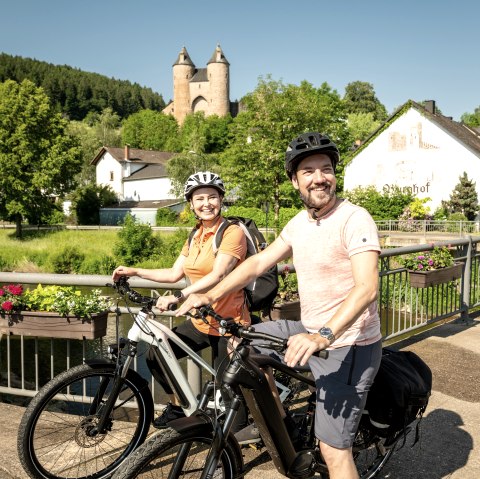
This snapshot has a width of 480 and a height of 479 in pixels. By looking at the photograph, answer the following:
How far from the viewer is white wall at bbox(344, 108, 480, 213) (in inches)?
1597

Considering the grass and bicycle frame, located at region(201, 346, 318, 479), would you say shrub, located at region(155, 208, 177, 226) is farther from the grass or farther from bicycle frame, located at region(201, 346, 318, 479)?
bicycle frame, located at region(201, 346, 318, 479)

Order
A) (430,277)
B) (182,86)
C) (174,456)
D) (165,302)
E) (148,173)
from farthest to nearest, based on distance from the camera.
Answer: (182,86) < (148,173) < (430,277) < (165,302) < (174,456)

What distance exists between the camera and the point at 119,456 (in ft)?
11.9

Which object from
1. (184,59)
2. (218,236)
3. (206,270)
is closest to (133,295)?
(206,270)

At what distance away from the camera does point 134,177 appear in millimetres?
67250

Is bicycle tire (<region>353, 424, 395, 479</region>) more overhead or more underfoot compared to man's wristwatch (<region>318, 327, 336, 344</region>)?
more underfoot

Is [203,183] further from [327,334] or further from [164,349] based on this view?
[327,334]

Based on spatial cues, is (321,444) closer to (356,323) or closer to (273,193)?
(356,323)

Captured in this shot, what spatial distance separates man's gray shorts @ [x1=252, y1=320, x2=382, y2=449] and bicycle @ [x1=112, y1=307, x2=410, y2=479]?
0.21 meters

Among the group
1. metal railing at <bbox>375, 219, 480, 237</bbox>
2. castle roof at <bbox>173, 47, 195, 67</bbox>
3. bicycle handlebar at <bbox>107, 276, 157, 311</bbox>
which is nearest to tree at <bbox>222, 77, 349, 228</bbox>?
metal railing at <bbox>375, 219, 480, 237</bbox>

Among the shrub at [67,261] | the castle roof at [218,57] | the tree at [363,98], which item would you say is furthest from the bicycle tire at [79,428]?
the castle roof at [218,57]

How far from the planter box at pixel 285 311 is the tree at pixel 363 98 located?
7813 centimetres

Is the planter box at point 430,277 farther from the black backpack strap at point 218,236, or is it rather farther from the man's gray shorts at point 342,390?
the man's gray shorts at point 342,390

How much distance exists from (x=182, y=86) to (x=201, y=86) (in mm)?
4566
